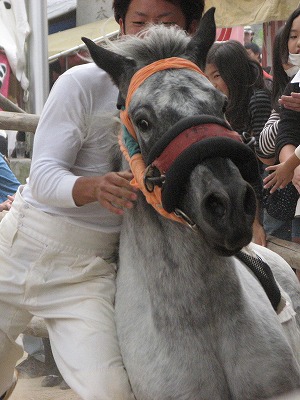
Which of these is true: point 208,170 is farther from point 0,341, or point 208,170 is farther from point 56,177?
point 0,341

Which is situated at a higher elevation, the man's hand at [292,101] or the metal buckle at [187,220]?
the metal buckle at [187,220]

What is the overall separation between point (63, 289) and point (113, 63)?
98 centimetres

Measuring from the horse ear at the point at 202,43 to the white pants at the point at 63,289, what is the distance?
0.86 meters

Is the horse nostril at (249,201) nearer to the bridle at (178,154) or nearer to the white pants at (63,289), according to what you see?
the bridle at (178,154)

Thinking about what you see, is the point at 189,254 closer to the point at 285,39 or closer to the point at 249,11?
the point at 285,39

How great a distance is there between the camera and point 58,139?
2.95 metres

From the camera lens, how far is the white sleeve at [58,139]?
9.52 ft

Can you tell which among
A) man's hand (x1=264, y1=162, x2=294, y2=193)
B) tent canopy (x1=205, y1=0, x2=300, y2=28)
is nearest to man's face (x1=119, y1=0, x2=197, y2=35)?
man's hand (x1=264, y1=162, x2=294, y2=193)

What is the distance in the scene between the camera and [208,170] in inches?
91.4

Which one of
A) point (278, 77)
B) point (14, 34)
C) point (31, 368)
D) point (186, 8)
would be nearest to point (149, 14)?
point (186, 8)

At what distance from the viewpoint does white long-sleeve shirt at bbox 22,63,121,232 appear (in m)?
2.91

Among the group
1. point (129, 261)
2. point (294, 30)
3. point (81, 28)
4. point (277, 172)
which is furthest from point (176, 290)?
point (81, 28)

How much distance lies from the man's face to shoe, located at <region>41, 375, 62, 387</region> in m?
3.58

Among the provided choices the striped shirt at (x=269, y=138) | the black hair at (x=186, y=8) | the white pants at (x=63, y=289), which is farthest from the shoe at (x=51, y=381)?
the black hair at (x=186, y=8)
